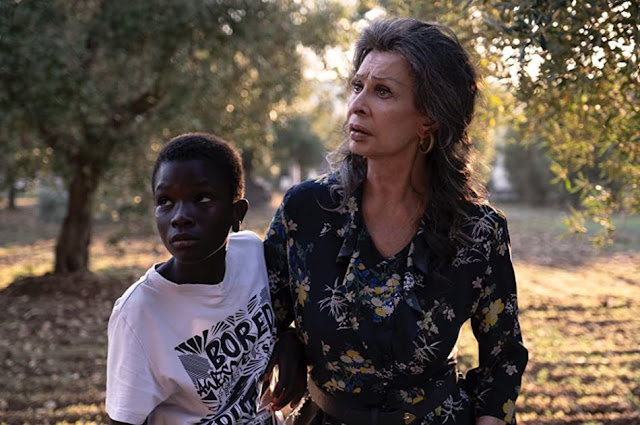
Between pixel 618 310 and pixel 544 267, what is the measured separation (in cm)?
421

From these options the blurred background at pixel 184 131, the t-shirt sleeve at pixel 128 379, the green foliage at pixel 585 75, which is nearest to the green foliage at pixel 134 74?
the blurred background at pixel 184 131

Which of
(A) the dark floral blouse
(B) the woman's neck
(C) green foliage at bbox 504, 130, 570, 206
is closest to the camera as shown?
(A) the dark floral blouse

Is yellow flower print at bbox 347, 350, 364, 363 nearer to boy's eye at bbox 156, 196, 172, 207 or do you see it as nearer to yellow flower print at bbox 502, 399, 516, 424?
yellow flower print at bbox 502, 399, 516, 424

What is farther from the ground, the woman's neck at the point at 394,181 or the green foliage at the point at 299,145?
the woman's neck at the point at 394,181

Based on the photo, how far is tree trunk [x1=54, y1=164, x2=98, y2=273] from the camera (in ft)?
31.7

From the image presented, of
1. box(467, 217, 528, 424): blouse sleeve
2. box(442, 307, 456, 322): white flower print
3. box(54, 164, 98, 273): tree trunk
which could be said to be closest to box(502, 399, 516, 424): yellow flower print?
box(467, 217, 528, 424): blouse sleeve

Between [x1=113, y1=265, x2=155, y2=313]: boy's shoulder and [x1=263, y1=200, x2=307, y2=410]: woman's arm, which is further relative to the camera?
[x1=263, y1=200, x2=307, y2=410]: woman's arm

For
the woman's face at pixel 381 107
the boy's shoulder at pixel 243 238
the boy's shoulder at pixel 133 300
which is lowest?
the boy's shoulder at pixel 133 300

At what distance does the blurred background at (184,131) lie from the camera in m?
3.81

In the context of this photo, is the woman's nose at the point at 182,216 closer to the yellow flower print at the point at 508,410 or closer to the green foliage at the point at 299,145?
the yellow flower print at the point at 508,410

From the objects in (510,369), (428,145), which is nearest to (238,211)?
(428,145)

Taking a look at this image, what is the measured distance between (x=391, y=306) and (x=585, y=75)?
1431 millimetres

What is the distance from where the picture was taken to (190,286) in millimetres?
1833

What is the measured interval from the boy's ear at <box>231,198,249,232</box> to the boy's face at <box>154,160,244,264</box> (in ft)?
0.30
